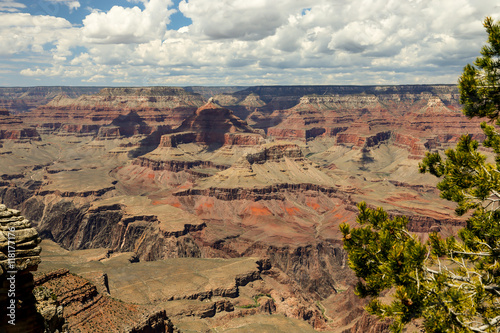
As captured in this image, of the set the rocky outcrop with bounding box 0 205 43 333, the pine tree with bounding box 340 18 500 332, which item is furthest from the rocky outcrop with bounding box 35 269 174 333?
the pine tree with bounding box 340 18 500 332

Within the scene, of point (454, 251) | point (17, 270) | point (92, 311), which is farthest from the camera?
point (92, 311)

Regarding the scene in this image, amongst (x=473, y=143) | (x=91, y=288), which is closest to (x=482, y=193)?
(x=473, y=143)

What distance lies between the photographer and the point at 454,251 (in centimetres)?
1950

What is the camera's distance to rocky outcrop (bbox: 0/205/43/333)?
17859mm

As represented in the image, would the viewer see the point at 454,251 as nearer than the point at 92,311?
Yes

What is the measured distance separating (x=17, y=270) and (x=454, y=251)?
22.6 m

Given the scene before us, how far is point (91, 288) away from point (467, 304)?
5175 centimetres

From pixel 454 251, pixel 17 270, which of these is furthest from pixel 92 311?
pixel 454 251

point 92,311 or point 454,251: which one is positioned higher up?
point 454,251

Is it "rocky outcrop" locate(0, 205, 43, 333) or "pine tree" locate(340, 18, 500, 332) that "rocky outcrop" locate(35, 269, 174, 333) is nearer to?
"rocky outcrop" locate(0, 205, 43, 333)

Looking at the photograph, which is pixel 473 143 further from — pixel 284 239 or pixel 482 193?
pixel 284 239

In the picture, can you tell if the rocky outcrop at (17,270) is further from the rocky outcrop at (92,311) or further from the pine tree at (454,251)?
the rocky outcrop at (92,311)

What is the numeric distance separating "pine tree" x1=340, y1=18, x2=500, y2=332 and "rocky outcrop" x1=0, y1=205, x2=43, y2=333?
1665cm

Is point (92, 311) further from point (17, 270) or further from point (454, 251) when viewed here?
point (454, 251)
